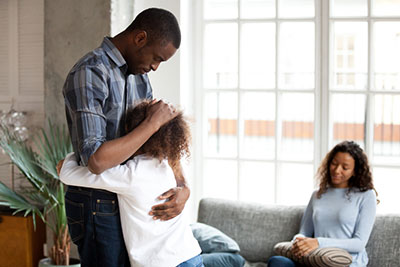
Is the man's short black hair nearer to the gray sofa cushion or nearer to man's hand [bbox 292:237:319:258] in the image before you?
man's hand [bbox 292:237:319:258]

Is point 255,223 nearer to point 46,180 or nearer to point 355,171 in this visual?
point 355,171

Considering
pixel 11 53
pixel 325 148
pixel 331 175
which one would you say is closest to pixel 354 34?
pixel 325 148

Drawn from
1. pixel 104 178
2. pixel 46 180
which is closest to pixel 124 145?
pixel 104 178

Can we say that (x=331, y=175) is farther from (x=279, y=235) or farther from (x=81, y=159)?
(x=81, y=159)

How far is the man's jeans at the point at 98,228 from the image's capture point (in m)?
1.82

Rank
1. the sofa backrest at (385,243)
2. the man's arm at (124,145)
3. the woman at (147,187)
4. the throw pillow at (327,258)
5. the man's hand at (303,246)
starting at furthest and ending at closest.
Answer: the sofa backrest at (385,243), the man's hand at (303,246), the throw pillow at (327,258), the woman at (147,187), the man's arm at (124,145)

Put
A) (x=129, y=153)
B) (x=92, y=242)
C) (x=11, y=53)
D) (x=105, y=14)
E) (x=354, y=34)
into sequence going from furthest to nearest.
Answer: (x=11, y=53)
(x=354, y=34)
(x=105, y=14)
(x=92, y=242)
(x=129, y=153)

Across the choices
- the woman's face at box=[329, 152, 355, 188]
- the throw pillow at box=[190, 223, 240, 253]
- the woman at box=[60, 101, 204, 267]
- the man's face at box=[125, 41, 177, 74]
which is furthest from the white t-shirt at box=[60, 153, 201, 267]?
the woman's face at box=[329, 152, 355, 188]

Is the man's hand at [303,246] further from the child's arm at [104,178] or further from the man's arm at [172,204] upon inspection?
the child's arm at [104,178]

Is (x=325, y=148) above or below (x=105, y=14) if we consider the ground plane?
below

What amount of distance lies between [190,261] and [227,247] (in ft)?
5.35

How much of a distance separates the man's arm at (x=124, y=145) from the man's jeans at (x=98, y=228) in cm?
17

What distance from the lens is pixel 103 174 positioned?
1.76 m

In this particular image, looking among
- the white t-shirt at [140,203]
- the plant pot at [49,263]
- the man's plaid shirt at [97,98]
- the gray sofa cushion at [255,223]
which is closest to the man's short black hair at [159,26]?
the man's plaid shirt at [97,98]
